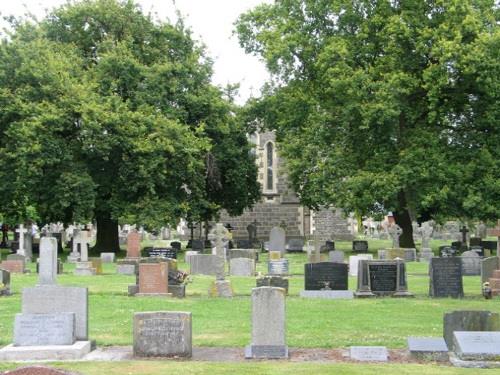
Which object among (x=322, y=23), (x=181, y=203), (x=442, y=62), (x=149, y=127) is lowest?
(x=181, y=203)

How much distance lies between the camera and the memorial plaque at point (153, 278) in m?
18.4

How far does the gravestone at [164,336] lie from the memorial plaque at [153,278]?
7426 mm

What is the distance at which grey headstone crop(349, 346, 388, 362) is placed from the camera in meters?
10.5

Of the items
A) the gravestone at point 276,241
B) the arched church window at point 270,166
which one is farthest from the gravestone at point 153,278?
the arched church window at point 270,166

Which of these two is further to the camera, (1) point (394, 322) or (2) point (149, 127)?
(2) point (149, 127)

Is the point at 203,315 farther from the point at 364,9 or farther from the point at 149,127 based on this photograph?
the point at 364,9

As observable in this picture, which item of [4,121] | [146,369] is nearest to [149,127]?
[4,121]

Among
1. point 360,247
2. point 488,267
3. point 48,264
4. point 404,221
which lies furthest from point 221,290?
point 360,247

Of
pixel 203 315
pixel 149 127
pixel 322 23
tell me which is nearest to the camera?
pixel 203 315

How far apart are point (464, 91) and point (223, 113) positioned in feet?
35.6

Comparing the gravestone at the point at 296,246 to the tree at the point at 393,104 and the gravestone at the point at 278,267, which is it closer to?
the tree at the point at 393,104

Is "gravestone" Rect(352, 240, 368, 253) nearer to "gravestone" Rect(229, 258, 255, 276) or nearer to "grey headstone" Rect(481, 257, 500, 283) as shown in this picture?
"gravestone" Rect(229, 258, 255, 276)

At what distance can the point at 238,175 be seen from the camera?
3622 centimetres

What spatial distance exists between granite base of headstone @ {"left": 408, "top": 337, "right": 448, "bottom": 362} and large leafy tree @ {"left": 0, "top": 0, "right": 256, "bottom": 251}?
20641 millimetres
